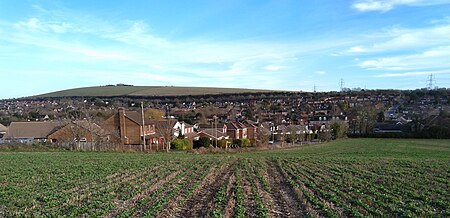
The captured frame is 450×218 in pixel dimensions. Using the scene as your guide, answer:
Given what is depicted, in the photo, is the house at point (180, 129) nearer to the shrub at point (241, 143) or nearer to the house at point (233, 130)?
the house at point (233, 130)

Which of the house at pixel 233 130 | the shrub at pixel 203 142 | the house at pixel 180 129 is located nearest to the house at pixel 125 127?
the shrub at pixel 203 142

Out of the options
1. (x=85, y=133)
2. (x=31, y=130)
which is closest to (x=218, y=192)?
(x=85, y=133)

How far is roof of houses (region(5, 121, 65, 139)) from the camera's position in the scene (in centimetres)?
5959

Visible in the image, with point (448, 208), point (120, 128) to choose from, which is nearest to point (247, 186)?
point (448, 208)

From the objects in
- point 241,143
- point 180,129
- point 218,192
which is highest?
point 218,192

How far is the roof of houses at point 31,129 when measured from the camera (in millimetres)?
59594

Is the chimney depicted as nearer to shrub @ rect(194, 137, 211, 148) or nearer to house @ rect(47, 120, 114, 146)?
house @ rect(47, 120, 114, 146)

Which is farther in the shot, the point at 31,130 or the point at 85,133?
the point at 31,130

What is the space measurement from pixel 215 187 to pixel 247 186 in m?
1.54

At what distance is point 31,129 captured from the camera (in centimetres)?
6056

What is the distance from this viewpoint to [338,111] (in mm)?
127000

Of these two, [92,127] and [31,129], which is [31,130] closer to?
[31,129]

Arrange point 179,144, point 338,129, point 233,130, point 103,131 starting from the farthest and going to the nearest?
point 338,129 → point 233,130 → point 179,144 → point 103,131

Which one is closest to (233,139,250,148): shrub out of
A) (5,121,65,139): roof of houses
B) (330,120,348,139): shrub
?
(330,120,348,139): shrub
